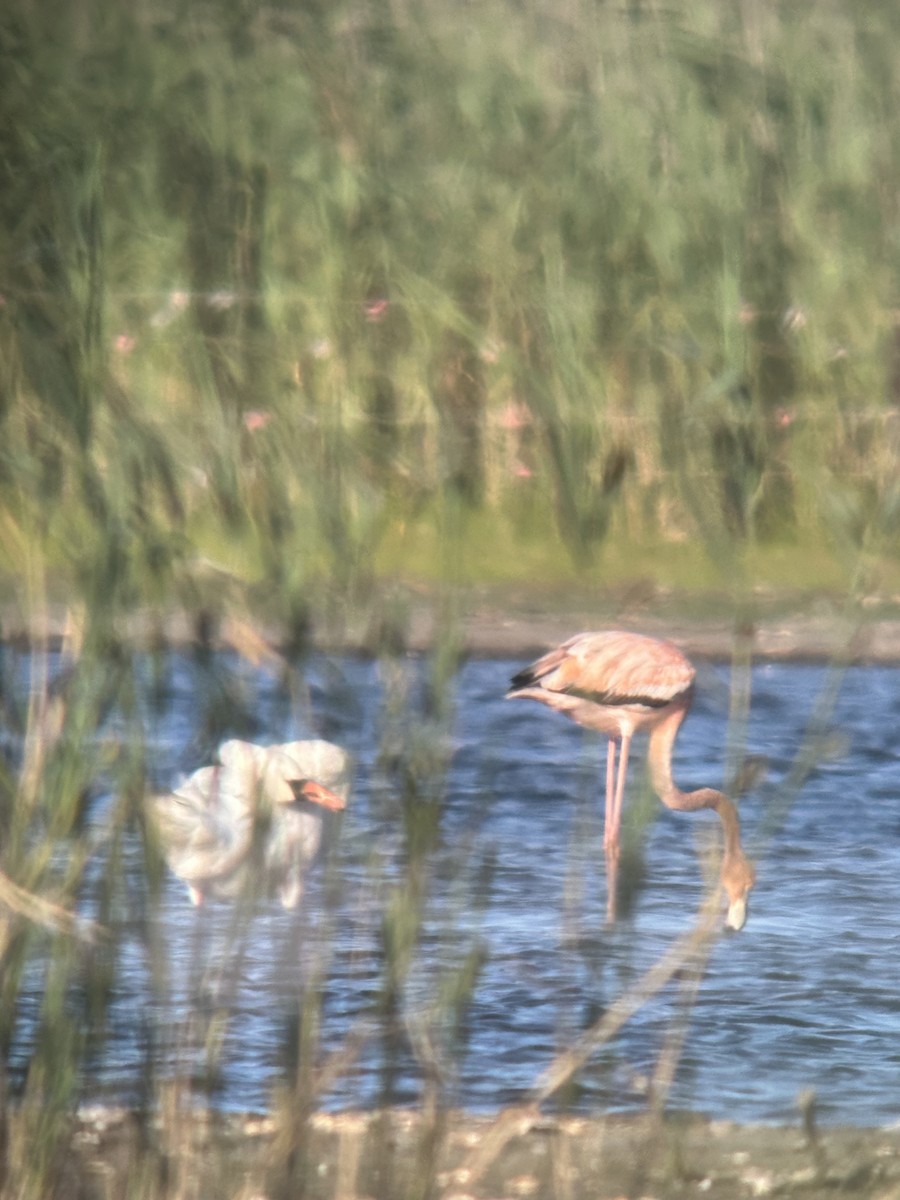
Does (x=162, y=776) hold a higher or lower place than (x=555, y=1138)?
higher

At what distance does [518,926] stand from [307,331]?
1913 millimetres

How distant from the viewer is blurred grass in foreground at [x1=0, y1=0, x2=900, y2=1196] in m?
1.83

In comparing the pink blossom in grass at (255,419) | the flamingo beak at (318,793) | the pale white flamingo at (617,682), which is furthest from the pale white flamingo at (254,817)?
the pale white flamingo at (617,682)

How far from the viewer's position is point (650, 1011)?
11.2 ft

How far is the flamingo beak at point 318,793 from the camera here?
1.97 m

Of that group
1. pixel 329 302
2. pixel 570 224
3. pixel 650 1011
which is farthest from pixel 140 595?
pixel 650 1011

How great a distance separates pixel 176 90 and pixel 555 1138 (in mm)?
936

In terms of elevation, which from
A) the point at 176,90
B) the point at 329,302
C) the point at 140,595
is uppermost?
the point at 176,90

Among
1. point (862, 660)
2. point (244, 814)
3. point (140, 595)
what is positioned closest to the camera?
point (140, 595)

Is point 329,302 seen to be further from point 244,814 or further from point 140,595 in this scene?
point 244,814

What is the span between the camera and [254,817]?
190cm

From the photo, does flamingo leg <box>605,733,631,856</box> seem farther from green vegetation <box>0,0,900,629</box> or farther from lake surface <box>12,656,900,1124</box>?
green vegetation <box>0,0,900,629</box>

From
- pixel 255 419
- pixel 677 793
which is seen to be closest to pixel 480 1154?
pixel 255 419

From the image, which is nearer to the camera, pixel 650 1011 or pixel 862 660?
pixel 650 1011
